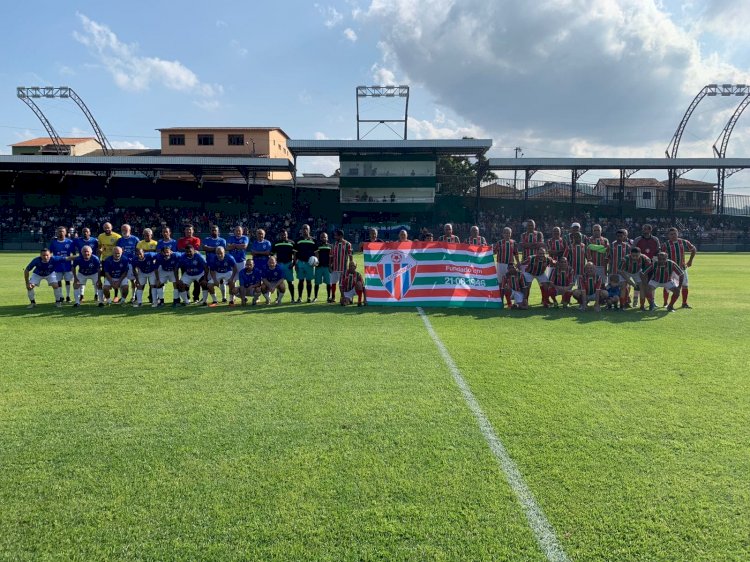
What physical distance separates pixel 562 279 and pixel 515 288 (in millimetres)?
979

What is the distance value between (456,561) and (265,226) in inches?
1605

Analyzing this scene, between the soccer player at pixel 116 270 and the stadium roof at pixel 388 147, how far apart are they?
1108 inches

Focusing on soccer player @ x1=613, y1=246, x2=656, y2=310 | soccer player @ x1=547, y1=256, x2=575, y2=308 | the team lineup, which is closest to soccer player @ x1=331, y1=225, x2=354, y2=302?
the team lineup

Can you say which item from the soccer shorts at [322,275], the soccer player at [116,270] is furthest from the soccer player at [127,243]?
the soccer shorts at [322,275]

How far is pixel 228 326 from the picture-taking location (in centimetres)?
888

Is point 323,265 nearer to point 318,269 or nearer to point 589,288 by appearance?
point 318,269

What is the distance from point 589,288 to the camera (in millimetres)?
11086

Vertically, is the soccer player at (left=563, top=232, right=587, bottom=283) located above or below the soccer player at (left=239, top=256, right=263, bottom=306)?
above

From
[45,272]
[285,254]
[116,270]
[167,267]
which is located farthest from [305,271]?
[45,272]

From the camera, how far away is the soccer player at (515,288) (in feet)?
36.2

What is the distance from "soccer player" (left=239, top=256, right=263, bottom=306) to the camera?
37.2 ft

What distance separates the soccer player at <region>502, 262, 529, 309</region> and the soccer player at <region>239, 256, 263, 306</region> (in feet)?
17.3

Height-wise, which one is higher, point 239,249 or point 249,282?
point 239,249

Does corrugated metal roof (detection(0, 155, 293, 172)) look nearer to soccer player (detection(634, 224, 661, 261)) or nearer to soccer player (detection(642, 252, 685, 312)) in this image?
soccer player (detection(634, 224, 661, 261))
